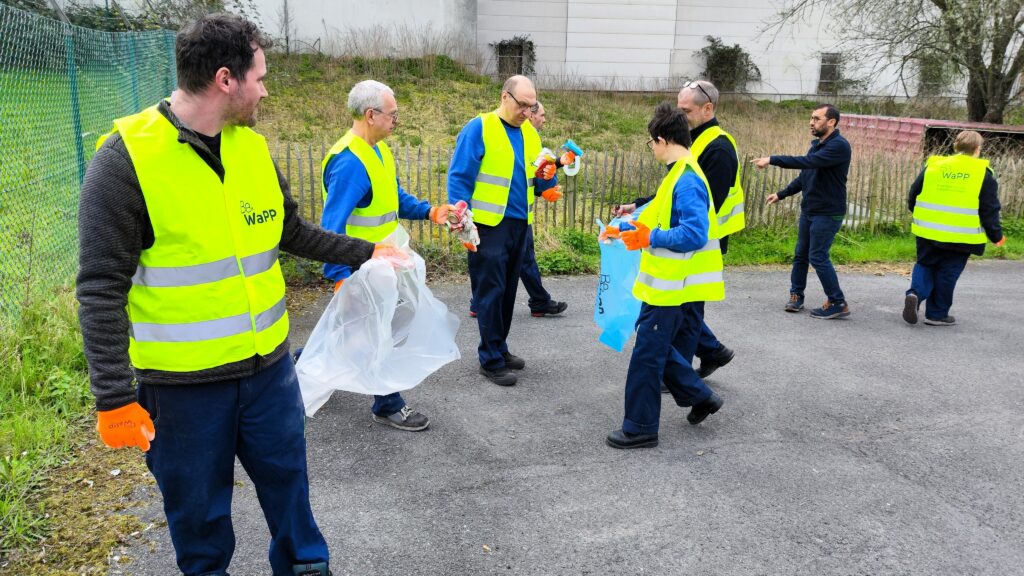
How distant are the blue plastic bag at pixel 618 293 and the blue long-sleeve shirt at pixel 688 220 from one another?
58 cm

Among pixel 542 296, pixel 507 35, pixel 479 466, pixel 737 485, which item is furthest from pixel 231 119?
pixel 507 35

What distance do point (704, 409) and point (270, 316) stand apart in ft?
9.50

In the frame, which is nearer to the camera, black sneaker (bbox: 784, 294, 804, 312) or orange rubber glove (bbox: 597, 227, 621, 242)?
orange rubber glove (bbox: 597, 227, 621, 242)

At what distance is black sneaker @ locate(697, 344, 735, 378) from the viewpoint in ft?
17.5

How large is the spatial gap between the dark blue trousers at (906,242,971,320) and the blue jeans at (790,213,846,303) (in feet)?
2.40

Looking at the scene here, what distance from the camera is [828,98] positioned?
25125mm

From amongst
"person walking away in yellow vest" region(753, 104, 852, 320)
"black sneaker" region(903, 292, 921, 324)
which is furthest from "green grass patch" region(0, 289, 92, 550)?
"black sneaker" region(903, 292, 921, 324)

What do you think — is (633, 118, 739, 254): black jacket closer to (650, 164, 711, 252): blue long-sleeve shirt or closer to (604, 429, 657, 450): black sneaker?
(650, 164, 711, 252): blue long-sleeve shirt

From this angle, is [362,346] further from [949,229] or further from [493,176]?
Answer: [949,229]

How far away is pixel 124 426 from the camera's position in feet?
7.03

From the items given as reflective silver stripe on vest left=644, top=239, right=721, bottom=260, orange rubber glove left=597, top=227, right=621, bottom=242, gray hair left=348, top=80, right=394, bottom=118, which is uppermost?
gray hair left=348, top=80, right=394, bottom=118

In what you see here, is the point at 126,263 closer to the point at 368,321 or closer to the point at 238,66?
the point at 238,66

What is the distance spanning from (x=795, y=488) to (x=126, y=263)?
3.33 meters

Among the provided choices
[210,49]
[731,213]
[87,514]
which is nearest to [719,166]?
[731,213]
